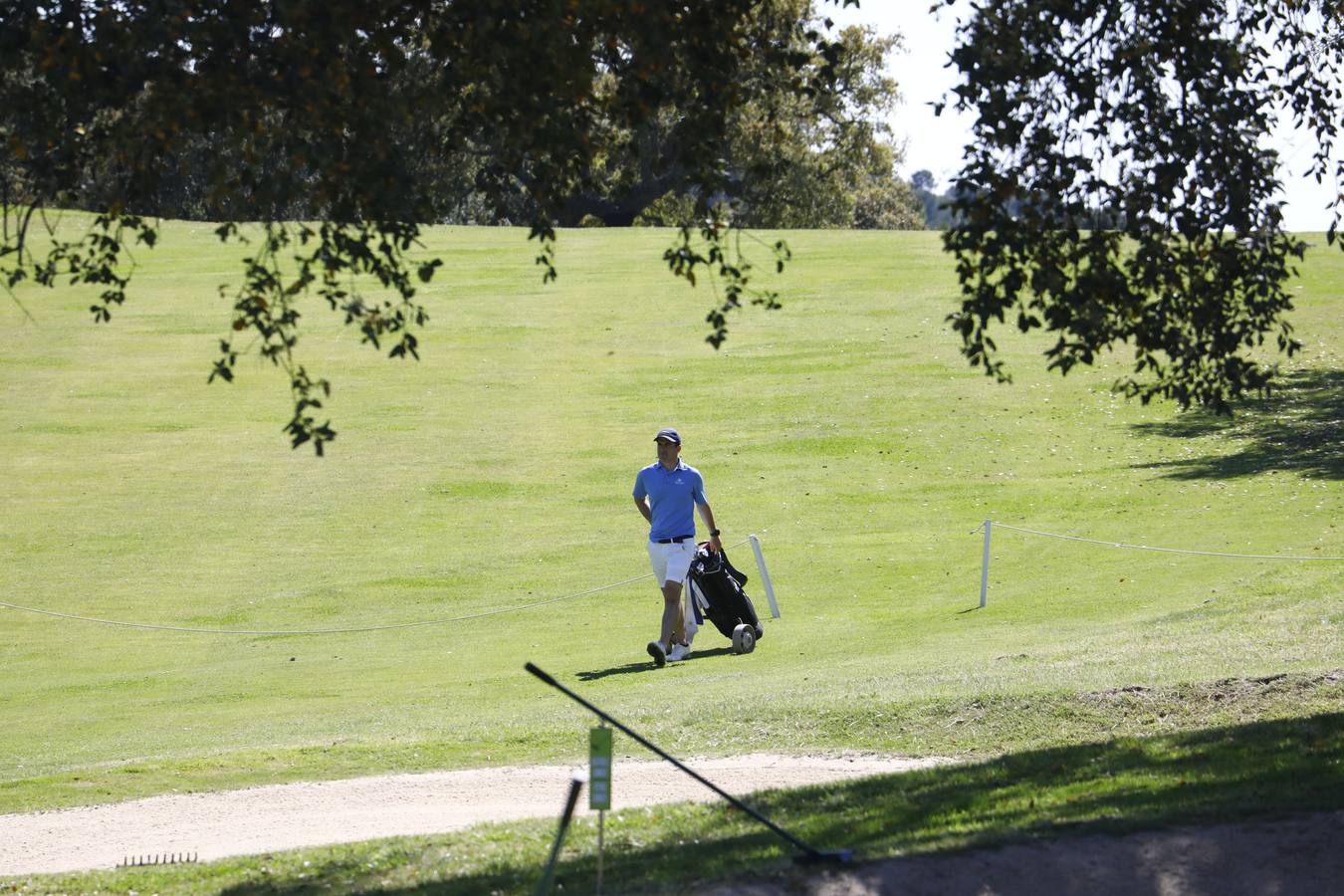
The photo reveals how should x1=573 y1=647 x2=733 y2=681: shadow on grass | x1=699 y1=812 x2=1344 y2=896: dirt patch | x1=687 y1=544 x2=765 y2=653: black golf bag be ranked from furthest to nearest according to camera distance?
x1=687 y1=544 x2=765 y2=653: black golf bag
x1=573 y1=647 x2=733 y2=681: shadow on grass
x1=699 y1=812 x2=1344 y2=896: dirt patch

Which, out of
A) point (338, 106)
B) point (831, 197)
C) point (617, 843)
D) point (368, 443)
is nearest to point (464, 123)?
point (338, 106)

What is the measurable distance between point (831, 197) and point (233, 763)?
57270 millimetres

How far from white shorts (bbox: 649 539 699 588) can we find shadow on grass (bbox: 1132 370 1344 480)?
594 inches

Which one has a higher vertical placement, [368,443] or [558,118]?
[558,118]

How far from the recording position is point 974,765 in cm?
1028

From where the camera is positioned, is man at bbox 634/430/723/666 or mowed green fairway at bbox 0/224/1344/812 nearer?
mowed green fairway at bbox 0/224/1344/812

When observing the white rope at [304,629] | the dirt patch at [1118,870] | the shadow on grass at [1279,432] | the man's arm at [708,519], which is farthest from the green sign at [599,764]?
the shadow on grass at [1279,432]

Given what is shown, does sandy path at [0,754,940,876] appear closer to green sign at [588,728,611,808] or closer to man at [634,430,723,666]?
green sign at [588,728,611,808]

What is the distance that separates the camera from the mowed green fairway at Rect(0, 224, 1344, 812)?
13102mm

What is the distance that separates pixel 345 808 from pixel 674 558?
5.85 m

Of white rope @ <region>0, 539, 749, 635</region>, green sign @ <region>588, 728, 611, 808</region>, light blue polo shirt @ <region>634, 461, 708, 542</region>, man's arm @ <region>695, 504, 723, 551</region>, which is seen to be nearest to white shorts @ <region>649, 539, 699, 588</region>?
light blue polo shirt @ <region>634, 461, 708, 542</region>

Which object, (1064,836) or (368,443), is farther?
(368,443)

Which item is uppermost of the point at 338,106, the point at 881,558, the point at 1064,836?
the point at 338,106

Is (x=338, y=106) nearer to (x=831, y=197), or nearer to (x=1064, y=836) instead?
(x=1064, y=836)
